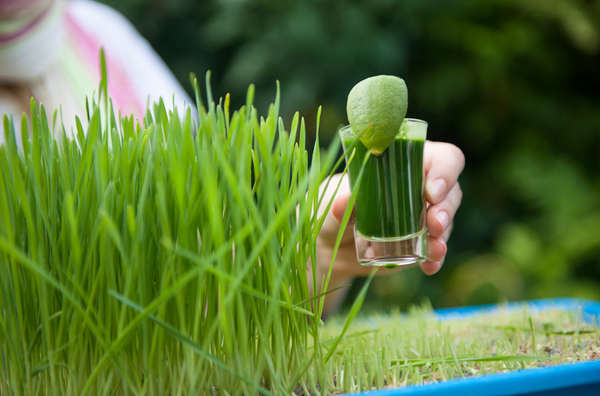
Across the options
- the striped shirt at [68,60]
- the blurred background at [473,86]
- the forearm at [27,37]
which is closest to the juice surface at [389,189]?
the striped shirt at [68,60]

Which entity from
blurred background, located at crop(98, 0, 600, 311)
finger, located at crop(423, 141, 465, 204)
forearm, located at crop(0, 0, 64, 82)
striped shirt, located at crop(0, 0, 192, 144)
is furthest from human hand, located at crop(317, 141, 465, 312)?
blurred background, located at crop(98, 0, 600, 311)

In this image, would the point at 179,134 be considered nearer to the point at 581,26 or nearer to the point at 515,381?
the point at 515,381

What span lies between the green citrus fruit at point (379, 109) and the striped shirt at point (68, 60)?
663 mm

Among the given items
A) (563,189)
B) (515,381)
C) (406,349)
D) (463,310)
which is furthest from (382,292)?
(515,381)

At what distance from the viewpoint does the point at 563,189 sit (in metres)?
1.76

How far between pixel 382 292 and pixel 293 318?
1.56 meters

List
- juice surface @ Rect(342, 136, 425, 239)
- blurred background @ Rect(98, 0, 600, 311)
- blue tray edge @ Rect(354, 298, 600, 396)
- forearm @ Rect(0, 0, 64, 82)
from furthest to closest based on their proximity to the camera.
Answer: blurred background @ Rect(98, 0, 600, 311), forearm @ Rect(0, 0, 64, 82), juice surface @ Rect(342, 136, 425, 239), blue tray edge @ Rect(354, 298, 600, 396)

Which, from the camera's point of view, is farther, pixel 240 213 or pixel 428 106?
pixel 428 106

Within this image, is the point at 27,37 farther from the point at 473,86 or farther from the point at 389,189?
the point at 473,86

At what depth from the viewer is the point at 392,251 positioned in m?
0.44

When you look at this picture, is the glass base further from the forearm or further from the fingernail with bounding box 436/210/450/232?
the forearm

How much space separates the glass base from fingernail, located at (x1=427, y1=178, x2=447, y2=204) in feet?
0.22

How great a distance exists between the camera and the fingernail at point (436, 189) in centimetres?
50

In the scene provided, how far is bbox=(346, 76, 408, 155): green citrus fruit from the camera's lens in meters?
0.39
